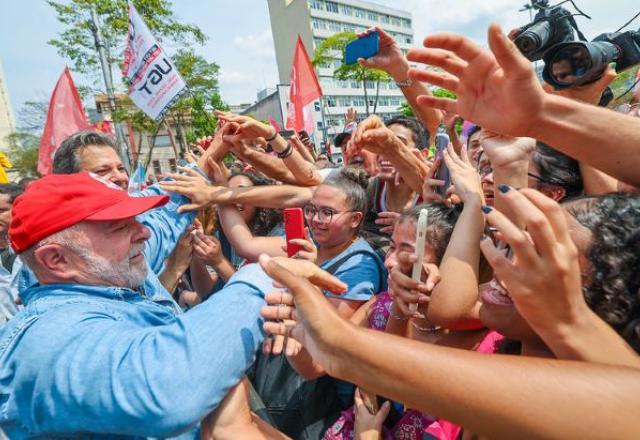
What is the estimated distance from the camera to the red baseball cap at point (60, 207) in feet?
4.04

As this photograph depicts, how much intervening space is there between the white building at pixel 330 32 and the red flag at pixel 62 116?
41.2m

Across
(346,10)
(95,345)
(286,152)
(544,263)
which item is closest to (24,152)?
(286,152)

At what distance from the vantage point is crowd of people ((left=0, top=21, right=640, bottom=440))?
0.72 metres

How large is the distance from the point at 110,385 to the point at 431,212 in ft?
4.60

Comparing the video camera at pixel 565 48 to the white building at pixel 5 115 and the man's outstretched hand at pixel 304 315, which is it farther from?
the white building at pixel 5 115

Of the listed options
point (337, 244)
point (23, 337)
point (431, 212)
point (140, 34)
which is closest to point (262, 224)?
point (337, 244)

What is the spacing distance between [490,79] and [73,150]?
2.61 meters

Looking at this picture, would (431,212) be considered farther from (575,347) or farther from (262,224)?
(262,224)

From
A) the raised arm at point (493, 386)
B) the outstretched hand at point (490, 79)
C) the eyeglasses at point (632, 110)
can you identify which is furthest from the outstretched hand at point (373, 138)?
the raised arm at point (493, 386)

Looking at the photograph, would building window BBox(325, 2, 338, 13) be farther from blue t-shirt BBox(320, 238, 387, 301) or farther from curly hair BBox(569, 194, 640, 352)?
curly hair BBox(569, 194, 640, 352)

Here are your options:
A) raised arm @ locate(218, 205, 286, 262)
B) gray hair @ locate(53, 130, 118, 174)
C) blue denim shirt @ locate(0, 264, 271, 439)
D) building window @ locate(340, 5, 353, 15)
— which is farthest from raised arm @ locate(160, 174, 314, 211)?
building window @ locate(340, 5, 353, 15)

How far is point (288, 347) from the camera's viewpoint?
48.4 inches

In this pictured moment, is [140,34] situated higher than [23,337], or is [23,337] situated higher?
[140,34]

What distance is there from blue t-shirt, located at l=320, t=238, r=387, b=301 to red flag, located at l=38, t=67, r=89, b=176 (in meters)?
5.73
